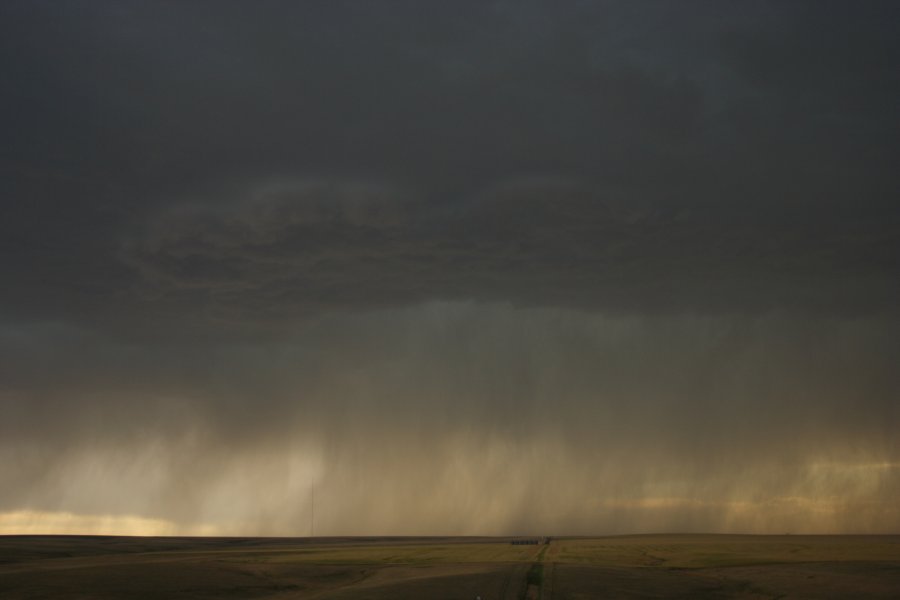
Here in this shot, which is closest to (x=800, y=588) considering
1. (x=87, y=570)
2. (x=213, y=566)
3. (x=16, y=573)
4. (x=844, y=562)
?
(x=844, y=562)

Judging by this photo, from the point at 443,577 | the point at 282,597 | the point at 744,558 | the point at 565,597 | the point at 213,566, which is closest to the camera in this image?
the point at 565,597

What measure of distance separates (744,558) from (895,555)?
2940 centimetres

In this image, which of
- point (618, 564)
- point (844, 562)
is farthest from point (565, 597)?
point (844, 562)

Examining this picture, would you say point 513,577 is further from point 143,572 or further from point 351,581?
point 143,572

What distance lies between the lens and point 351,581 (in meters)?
109

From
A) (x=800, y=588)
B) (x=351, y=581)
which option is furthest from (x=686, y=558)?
(x=351, y=581)

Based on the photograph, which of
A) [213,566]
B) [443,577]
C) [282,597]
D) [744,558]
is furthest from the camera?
[744,558]

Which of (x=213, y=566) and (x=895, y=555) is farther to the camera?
(x=895, y=555)

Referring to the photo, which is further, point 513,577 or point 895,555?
point 895,555

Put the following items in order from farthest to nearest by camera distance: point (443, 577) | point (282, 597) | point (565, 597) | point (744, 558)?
point (744, 558), point (443, 577), point (282, 597), point (565, 597)

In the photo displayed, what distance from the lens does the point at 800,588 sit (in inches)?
3634

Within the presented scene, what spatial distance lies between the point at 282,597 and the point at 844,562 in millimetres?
92566

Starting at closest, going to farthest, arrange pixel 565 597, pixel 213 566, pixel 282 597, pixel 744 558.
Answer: pixel 565 597 → pixel 282 597 → pixel 213 566 → pixel 744 558

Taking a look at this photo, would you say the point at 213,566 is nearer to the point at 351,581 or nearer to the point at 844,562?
the point at 351,581
